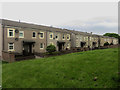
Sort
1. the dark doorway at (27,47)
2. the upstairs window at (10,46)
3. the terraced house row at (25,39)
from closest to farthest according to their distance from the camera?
the terraced house row at (25,39)
the upstairs window at (10,46)
the dark doorway at (27,47)

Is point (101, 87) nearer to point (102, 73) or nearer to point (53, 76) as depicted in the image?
point (102, 73)

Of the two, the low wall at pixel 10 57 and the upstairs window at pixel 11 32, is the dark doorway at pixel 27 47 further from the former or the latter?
the low wall at pixel 10 57

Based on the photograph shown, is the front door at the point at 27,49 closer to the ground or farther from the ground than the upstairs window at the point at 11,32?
closer to the ground

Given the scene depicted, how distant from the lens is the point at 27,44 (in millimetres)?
23875

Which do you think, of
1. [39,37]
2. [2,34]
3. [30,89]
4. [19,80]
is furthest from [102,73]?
[39,37]

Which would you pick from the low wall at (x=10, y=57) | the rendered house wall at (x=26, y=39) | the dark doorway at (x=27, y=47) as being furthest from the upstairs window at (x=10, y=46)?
the low wall at (x=10, y=57)

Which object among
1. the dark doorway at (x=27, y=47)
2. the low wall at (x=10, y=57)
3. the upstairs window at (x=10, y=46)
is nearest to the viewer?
the low wall at (x=10, y=57)

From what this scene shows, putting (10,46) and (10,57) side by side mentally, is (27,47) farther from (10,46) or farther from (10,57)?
(10,57)

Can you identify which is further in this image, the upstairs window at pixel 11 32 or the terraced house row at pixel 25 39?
the upstairs window at pixel 11 32

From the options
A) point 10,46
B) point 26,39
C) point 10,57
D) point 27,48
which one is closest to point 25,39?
point 26,39

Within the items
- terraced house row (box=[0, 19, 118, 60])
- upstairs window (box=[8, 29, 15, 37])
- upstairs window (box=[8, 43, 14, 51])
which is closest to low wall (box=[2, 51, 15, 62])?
terraced house row (box=[0, 19, 118, 60])

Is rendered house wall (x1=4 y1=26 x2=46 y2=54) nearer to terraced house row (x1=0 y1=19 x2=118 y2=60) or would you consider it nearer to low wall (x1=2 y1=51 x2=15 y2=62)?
terraced house row (x1=0 y1=19 x2=118 y2=60)

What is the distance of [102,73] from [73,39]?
31.1 meters

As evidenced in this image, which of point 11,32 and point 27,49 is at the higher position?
point 11,32
